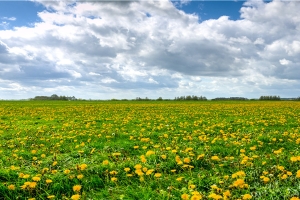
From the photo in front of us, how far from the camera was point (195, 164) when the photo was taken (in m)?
6.00

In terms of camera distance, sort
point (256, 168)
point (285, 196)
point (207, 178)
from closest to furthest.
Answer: point (285, 196) → point (207, 178) → point (256, 168)

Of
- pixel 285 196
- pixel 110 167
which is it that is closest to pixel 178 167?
pixel 110 167

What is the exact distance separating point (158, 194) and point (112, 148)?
3.75 m

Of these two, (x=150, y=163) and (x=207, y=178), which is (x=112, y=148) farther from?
(x=207, y=178)

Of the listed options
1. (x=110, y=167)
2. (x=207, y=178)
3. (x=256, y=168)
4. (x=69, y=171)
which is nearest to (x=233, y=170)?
(x=256, y=168)

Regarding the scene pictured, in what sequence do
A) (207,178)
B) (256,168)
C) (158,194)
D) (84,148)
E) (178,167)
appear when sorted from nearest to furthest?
(158,194), (207,178), (256,168), (178,167), (84,148)

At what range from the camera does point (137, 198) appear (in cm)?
434

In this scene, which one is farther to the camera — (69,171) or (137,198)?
(69,171)

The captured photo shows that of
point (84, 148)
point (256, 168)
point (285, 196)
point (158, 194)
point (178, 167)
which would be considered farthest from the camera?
point (84, 148)

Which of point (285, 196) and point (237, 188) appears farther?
point (237, 188)

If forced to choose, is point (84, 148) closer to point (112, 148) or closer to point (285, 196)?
point (112, 148)

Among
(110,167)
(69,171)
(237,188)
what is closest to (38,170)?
(69,171)

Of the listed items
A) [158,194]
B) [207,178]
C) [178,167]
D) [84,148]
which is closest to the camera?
[158,194]

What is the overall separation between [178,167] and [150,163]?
0.68 metres
